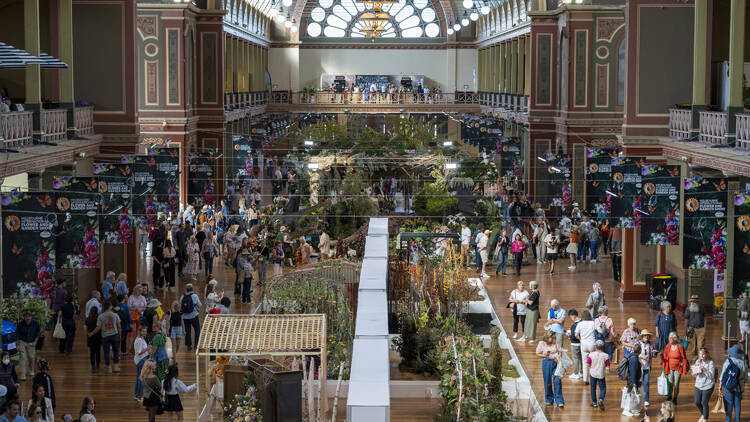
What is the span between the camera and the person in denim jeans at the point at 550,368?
52.3ft

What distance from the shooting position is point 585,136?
3703 centimetres

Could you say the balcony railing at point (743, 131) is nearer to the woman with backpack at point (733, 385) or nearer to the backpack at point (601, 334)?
the backpack at point (601, 334)

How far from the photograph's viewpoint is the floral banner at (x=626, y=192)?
21.2 metres

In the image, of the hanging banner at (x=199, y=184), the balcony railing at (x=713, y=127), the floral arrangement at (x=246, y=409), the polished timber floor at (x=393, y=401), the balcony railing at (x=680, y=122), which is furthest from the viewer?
the hanging banner at (x=199, y=184)

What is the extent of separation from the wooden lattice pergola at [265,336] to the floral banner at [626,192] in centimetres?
920

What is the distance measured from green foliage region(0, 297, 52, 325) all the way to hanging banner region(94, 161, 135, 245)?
7.96 feet

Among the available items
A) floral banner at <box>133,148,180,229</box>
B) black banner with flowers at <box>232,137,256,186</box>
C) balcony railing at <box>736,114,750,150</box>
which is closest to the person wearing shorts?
balcony railing at <box>736,114,750,150</box>

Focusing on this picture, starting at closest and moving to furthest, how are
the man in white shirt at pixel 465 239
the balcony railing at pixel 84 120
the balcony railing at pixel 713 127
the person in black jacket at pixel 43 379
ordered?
the person in black jacket at pixel 43 379 < the balcony railing at pixel 713 127 < the balcony railing at pixel 84 120 < the man in white shirt at pixel 465 239

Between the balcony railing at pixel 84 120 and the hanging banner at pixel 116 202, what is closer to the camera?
the hanging banner at pixel 116 202

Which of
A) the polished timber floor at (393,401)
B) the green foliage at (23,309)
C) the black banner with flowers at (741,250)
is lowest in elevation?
the polished timber floor at (393,401)

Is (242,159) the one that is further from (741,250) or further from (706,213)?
(741,250)

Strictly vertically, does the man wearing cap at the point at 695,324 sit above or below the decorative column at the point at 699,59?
below

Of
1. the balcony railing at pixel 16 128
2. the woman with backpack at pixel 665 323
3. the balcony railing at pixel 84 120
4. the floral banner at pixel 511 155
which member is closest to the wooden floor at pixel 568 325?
the woman with backpack at pixel 665 323

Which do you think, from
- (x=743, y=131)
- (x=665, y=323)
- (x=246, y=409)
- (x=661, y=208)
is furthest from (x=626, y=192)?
(x=246, y=409)
